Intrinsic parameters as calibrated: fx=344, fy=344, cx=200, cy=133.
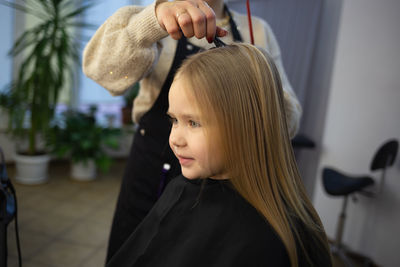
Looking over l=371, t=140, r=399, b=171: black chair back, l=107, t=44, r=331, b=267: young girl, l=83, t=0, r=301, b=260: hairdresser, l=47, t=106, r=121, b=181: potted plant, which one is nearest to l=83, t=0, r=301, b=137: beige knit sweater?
l=83, t=0, r=301, b=260: hairdresser

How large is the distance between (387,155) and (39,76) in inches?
115

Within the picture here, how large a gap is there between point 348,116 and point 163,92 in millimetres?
2178

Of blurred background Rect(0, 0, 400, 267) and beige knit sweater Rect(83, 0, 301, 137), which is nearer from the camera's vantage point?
beige knit sweater Rect(83, 0, 301, 137)

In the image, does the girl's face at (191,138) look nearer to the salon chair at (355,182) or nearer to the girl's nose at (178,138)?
the girl's nose at (178,138)

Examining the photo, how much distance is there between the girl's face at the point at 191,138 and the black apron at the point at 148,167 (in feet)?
1.02

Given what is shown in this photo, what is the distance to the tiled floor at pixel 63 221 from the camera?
232 cm

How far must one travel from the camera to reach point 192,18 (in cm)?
68

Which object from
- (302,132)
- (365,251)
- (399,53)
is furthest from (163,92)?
(302,132)

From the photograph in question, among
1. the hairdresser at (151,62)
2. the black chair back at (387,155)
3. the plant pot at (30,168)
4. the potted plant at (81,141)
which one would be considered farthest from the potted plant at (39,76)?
the black chair back at (387,155)

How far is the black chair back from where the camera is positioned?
7.46 feet

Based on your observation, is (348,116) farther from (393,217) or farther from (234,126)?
(234,126)

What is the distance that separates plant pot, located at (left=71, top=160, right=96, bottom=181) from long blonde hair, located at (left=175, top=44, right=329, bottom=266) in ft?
10.6

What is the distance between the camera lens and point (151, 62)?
90 centimetres

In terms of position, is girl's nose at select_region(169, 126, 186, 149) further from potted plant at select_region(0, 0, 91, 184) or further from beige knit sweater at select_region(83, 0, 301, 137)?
potted plant at select_region(0, 0, 91, 184)
